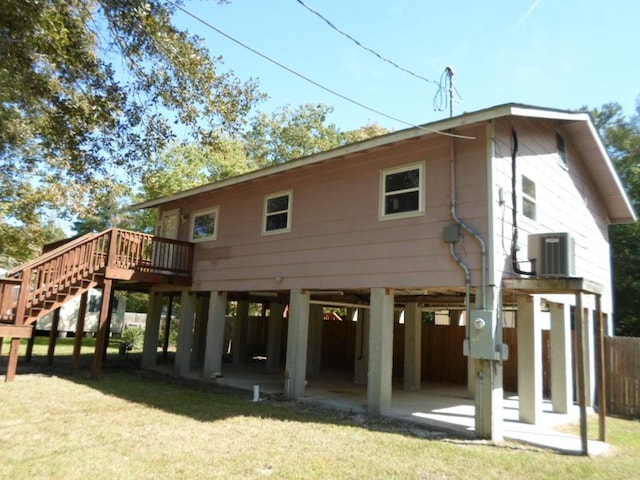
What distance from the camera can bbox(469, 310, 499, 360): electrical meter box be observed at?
23.5 feet

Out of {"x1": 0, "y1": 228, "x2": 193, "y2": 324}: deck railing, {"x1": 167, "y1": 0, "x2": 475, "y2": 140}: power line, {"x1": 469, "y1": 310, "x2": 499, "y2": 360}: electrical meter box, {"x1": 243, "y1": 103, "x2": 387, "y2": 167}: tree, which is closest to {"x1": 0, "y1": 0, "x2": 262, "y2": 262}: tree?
{"x1": 167, "y1": 0, "x2": 475, "y2": 140}: power line

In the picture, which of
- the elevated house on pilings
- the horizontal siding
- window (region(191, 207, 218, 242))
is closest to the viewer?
the elevated house on pilings

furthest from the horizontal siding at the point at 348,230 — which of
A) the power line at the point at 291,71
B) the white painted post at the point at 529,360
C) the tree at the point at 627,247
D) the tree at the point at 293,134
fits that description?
the tree at the point at 293,134

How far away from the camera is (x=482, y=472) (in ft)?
18.1

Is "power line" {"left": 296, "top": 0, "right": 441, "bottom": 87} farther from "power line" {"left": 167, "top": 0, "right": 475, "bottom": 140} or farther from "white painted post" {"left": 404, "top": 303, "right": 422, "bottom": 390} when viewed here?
"white painted post" {"left": 404, "top": 303, "right": 422, "bottom": 390}

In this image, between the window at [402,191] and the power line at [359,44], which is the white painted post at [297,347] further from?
the power line at [359,44]


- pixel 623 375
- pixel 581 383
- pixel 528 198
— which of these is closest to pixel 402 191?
pixel 528 198

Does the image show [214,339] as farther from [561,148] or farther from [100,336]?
[561,148]

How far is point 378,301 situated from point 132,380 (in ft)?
21.6

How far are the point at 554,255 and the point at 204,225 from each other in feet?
30.5

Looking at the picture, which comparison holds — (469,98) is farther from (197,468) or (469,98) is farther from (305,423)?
(197,468)

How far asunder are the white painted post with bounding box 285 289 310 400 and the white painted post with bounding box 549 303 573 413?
5.02 metres

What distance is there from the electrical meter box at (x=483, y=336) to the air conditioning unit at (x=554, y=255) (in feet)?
3.70

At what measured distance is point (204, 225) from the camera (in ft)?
44.9
